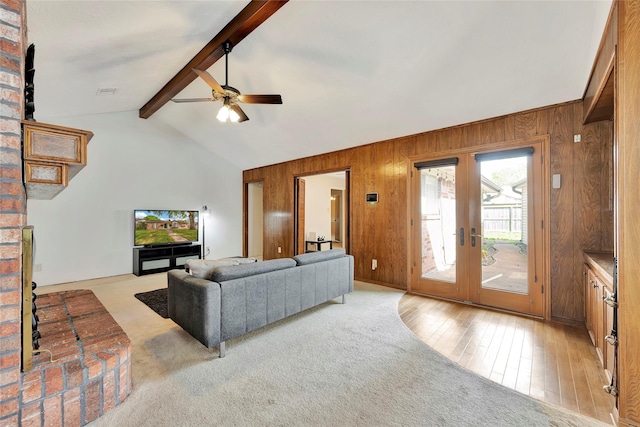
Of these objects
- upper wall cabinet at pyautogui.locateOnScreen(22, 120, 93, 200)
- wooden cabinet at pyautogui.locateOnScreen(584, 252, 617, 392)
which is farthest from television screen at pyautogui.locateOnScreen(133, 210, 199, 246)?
wooden cabinet at pyautogui.locateOnScreen(584, 252, 617, 392)

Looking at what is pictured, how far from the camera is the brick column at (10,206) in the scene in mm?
1297

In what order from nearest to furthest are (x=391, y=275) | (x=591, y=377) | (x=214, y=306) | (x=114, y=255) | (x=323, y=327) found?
1. (x=591, y=377)
2. (x=214, y=306)
3. (x=323, y=327)
4. (x=391, y=275)
5. (x=114, y=255)

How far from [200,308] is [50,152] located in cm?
145

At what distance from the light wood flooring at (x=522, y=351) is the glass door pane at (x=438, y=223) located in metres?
0.65

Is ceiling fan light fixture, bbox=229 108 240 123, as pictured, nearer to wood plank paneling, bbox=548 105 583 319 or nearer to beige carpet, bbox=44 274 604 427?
beige carpet, bbox=44 274 604 427

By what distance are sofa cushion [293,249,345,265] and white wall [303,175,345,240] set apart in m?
4.54

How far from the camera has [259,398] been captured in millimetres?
1807

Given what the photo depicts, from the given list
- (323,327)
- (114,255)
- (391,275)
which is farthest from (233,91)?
(114,255)

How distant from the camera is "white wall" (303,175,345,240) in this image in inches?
327

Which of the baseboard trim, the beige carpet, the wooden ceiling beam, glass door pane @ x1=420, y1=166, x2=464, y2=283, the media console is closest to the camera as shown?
the beige carpet

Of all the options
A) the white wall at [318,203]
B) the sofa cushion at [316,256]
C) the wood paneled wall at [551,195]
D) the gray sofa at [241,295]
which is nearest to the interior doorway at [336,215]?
the white wall at [318,203]

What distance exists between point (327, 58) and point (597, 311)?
3.56m

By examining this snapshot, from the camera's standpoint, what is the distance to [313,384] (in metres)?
1.95

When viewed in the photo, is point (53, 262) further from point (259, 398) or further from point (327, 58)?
point (327, 58)
